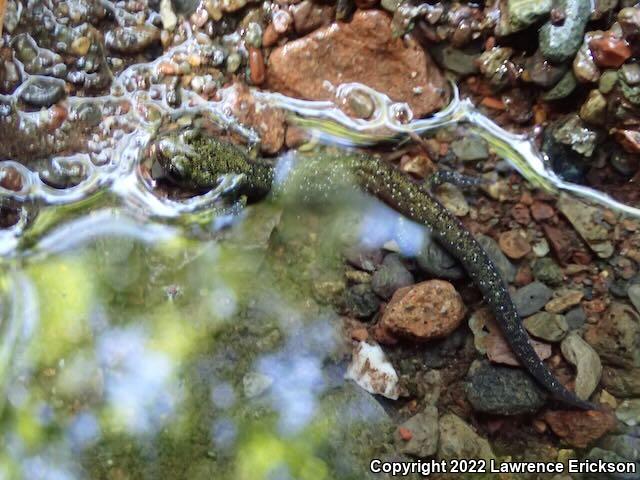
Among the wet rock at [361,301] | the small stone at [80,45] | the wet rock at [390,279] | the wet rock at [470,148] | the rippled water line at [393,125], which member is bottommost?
the wet rock at [361,301]

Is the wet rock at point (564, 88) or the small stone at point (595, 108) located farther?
the wet rock at point (564, 88)

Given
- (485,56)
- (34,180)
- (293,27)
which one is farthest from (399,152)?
(34,180)

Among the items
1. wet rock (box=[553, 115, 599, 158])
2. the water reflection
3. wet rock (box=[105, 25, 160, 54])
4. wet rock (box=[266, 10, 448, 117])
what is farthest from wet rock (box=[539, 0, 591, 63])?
wet rock (box=[105, 25, 160, 54])

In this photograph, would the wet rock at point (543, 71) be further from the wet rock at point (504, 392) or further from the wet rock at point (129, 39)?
the wet rock at point (129, 39)

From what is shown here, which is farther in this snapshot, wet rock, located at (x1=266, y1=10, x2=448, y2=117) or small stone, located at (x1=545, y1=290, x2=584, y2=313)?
wet rock, located at (x1=266, y1=10, x2=448, y2=117)

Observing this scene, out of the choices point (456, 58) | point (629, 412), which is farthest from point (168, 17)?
point (629, 412)

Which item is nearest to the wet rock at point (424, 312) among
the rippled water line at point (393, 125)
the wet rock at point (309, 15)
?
the rippled water line at point (393, 125)

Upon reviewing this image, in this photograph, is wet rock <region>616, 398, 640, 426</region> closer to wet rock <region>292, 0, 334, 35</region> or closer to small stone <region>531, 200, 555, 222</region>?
small stone <region>531, 200, 555, 222</region>

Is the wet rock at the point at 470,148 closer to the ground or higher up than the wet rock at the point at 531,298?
higher up

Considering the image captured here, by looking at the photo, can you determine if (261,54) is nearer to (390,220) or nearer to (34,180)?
(390,220)
